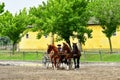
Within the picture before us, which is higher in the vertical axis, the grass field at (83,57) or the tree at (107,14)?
the tree at (107,14)

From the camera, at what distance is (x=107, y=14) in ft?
207

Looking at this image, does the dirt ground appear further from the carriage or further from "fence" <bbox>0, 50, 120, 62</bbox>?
"fence" <bbox>0, 50, 120, 62</bbox>

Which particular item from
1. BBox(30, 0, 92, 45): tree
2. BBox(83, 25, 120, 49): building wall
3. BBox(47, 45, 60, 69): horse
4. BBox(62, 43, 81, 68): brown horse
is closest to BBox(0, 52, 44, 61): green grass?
BBox(30, 0, 92, 45): tree

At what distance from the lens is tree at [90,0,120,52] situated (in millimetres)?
62219

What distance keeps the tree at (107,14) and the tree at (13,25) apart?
11.5m

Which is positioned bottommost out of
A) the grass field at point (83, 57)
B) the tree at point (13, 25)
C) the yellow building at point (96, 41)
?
the grass field at point (83, 57)

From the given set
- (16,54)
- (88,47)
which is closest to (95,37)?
(88,47)

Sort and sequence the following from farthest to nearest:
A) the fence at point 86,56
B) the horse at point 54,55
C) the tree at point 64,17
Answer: the tree at point 64,17 < the fence at point 86,56 < the horse at point 54,55

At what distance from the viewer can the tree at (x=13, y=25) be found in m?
66.7

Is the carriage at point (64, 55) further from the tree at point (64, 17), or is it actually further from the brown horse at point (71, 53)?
the tree at point (64, 17)

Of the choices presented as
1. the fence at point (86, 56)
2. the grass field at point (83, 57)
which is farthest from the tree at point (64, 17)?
the grass field at point (83, 57)

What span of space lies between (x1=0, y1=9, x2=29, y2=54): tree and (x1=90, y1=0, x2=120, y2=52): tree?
37.6 feet

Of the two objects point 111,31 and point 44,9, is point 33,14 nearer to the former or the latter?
point 44,9

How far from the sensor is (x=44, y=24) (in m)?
58.1
